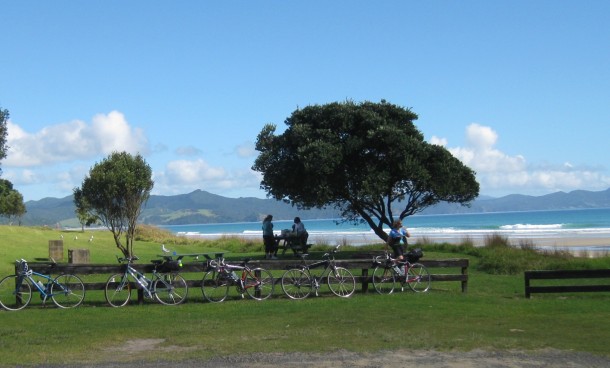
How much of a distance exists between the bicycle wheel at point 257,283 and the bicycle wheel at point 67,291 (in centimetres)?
364

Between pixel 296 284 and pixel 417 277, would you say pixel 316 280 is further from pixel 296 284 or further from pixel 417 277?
pixel 417 277

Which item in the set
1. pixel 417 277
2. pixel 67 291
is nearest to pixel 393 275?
pixel 417 277

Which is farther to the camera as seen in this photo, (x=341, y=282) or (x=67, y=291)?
(x=341, y=282)

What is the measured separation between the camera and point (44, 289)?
1518cm

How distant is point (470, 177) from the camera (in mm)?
32000

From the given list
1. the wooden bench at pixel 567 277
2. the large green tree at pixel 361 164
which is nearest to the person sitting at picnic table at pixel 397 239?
the wooden bench at pixel 567 277

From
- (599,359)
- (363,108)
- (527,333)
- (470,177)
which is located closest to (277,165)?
(363,108)

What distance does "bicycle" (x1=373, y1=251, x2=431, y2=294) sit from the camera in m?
16.9

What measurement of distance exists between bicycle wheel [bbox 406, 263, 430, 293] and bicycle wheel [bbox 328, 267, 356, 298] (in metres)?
1.47

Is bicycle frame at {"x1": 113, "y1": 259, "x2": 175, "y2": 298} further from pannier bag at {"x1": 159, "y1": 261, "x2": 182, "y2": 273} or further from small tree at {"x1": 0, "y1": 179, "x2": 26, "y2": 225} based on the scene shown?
small tree at {"x1": 0, "y1": 179, "x2": 26, "y2": 225}

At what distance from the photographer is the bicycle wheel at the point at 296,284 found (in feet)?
53.0

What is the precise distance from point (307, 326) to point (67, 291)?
607 cm

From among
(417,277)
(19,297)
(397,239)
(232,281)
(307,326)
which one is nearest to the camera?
(307,326)

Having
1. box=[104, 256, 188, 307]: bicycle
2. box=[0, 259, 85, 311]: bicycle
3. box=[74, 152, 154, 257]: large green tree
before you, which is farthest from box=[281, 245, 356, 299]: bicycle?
box=[74, 152, 154, 257]: large green tree
